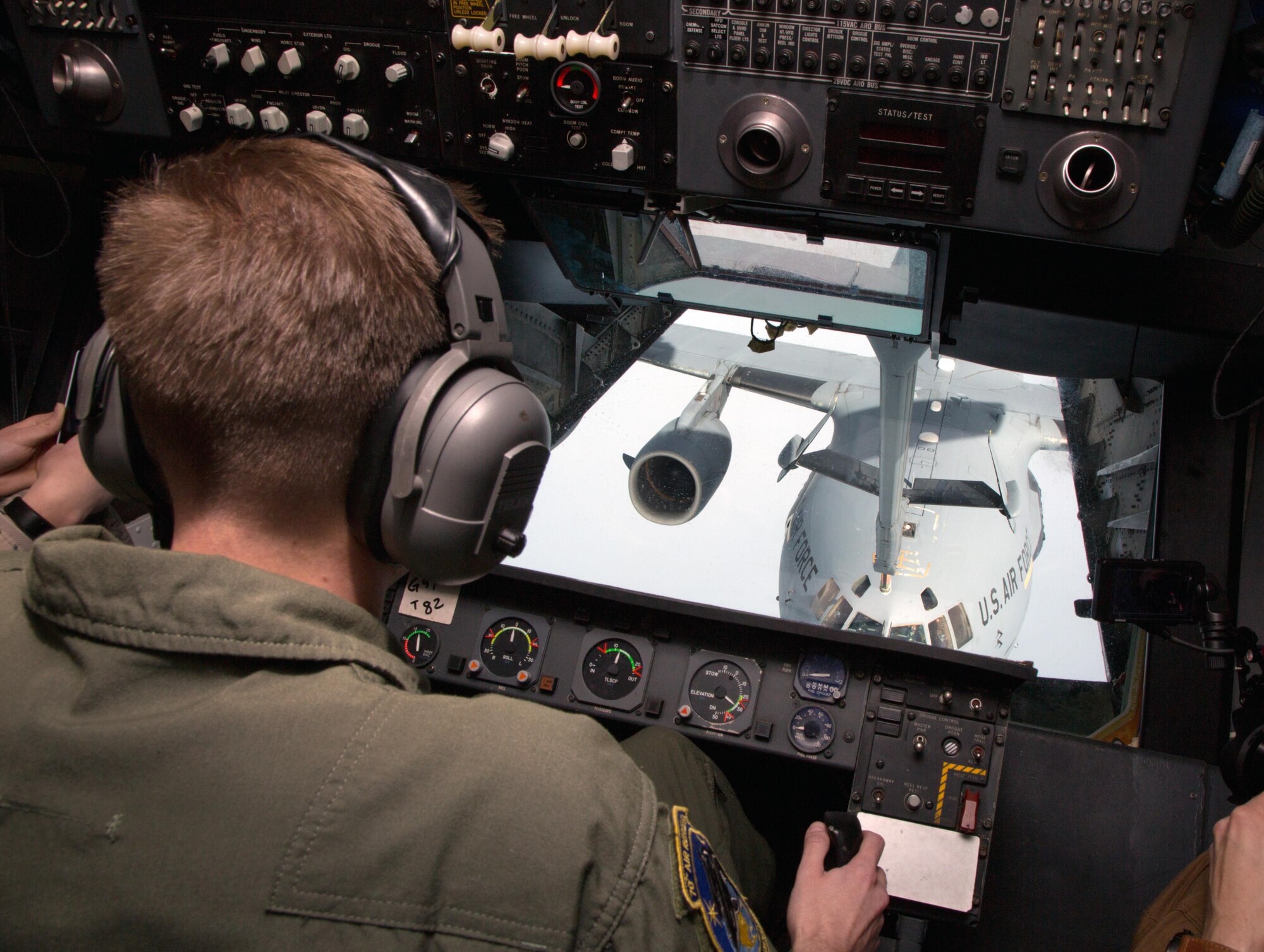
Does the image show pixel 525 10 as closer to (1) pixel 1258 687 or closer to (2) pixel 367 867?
(2) pixel 367 867

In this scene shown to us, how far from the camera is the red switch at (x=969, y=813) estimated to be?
193 cm

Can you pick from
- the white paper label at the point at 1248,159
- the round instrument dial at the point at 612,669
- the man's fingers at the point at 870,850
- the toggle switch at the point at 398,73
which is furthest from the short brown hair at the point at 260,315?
the white paper label at the point at 1248,159

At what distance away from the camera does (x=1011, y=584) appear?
2.56 meters

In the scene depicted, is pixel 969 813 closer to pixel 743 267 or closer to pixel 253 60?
pixel 743 267

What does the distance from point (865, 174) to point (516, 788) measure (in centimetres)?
138

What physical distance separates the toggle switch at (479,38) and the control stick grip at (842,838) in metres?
1.63

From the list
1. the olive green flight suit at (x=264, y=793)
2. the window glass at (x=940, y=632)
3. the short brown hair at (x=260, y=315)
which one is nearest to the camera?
the olive green flight suit at (x=264, y=793)

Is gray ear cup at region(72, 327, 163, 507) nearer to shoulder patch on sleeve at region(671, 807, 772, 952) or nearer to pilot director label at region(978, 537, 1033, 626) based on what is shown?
shoulder patch on sleeve at region(671, 807, 772, 952)

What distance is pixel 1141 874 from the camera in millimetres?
2055

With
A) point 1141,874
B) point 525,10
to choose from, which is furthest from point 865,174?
point 1141,874

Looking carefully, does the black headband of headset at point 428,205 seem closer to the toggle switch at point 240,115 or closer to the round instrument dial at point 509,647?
the toggle switch at point 240,115

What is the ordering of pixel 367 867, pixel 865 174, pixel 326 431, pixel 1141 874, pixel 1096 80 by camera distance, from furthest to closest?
pixel 1141 874 < pixel 865 174 < pixel 1096 80 < pixel 326 431 < pixel 367 867

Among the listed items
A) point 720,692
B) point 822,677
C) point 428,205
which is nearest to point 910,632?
point 822,677

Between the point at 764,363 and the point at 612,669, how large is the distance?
1.14m
